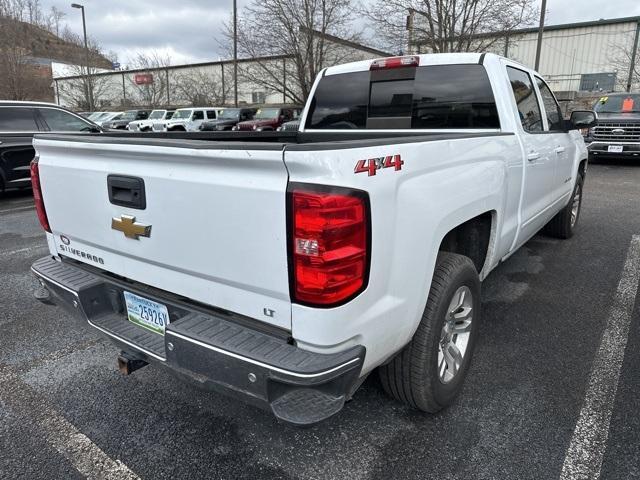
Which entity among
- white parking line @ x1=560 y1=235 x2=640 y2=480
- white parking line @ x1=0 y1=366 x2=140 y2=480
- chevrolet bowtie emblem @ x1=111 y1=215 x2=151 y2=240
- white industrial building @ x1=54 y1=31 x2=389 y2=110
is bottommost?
white parking line @ x1=0 y1=366 x2=140 y2=480

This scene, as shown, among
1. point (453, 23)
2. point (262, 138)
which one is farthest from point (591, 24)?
point (262, 138)

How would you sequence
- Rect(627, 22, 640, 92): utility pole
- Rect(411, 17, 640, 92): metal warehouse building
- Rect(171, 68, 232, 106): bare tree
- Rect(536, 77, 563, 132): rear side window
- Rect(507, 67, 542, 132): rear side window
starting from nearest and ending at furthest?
Rect(507, 67, 542, 132): rear side window, Rect(536, 77, 563, 132): rear side window, Rect(627, 22, 640, 92): utility pole, Rect(411, 17, 640, 92): metal warehouse building, Rect(171, 68, 232, 106): bare tree

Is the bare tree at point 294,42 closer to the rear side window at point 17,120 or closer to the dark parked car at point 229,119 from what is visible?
the dark parked car at point 229,119

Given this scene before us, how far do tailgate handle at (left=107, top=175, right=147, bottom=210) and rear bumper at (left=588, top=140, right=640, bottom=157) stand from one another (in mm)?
13915

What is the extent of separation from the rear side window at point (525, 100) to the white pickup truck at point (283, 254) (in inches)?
25.4

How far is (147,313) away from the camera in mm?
2283

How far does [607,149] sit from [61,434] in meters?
14.4

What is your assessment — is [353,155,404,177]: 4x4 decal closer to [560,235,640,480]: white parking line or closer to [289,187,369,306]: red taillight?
[289,187,369,306]: red taillight

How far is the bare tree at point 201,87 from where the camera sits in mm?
39312

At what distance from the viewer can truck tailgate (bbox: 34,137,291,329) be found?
1.74 m

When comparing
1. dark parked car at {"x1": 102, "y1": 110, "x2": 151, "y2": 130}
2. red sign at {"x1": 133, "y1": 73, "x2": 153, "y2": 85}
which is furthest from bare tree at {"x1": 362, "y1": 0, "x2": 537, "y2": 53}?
red sign at {"x1": 133, "y1": 73, "x2": 153, "y2": 85}

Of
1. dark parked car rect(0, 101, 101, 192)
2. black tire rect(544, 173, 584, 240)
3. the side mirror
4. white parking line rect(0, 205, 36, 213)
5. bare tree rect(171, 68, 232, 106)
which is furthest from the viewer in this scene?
bare tree rect(171, 68, 232, 106)

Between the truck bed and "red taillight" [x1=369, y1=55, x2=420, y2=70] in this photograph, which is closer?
the truck bed

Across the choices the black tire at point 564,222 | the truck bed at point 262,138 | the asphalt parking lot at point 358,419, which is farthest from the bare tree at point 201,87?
the asphalt parking lot at point 358,419
